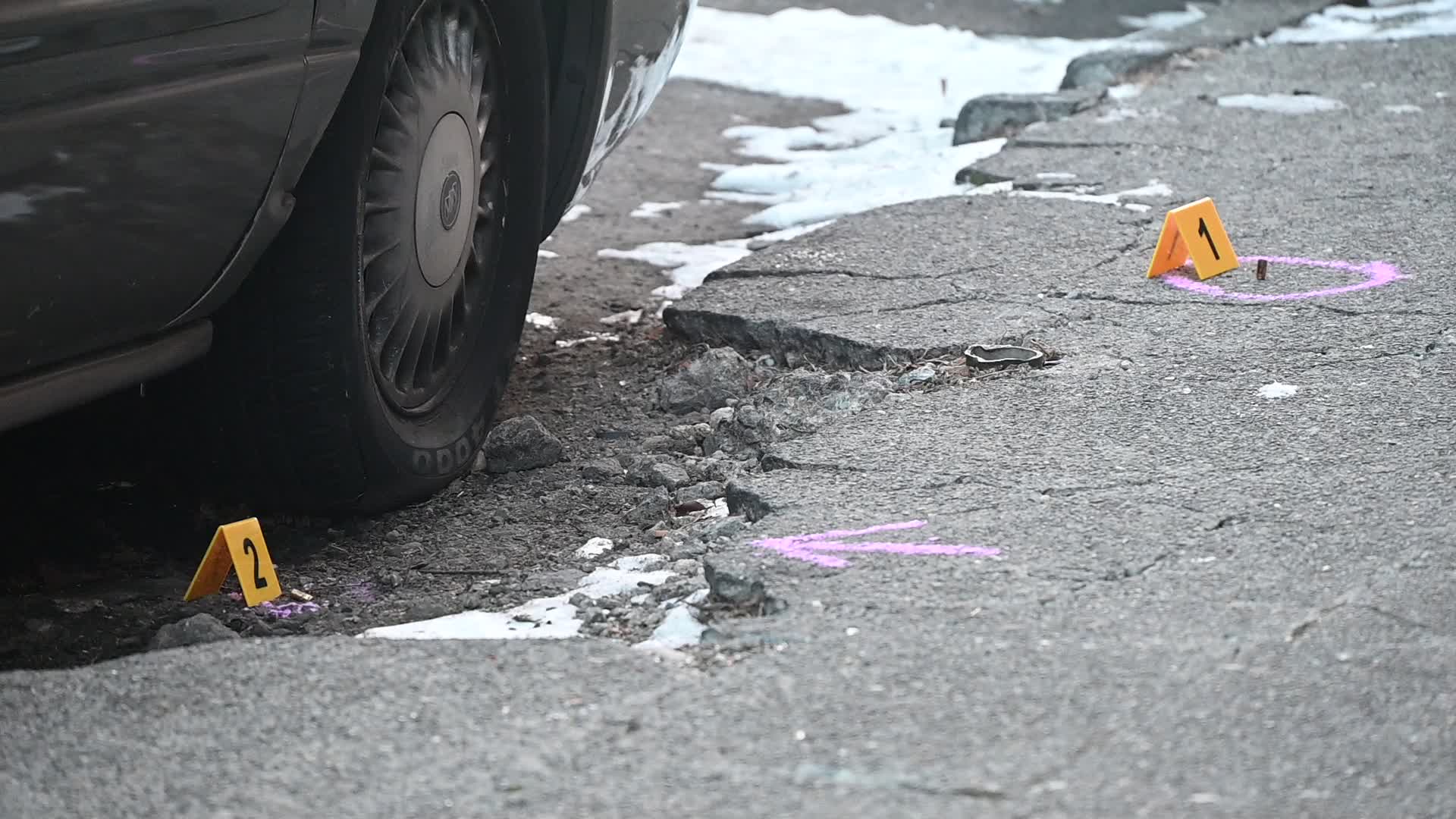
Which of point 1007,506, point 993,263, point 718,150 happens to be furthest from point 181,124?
point 718,150

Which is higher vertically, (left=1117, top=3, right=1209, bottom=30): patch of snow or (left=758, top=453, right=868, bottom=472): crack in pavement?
(left=758, top=453, right=868, bottom=472): crack in pavement

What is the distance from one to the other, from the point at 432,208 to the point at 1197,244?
186cm

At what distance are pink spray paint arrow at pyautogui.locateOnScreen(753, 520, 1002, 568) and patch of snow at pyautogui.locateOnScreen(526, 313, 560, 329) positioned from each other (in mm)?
1918

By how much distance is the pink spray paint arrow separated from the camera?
94.7 inches

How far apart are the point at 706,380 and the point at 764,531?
103cm

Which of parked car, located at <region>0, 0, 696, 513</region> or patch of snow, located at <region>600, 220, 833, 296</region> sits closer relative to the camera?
parked car, located at <region>0, 0, 696, 513</region>

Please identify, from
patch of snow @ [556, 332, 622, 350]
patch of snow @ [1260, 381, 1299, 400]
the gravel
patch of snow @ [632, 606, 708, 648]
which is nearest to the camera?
patch of snow @ [632, 606, 708, 648]

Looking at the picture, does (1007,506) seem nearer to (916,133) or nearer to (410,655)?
(410,655)

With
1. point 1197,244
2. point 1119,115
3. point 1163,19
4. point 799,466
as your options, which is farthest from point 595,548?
point 1163,19

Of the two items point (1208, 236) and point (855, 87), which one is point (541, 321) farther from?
point (855, 87)

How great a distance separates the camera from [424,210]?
293cm

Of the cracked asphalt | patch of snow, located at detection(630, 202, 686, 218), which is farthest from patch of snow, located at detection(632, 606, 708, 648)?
patch of snow, located at detection(630, 202, 686, 218)

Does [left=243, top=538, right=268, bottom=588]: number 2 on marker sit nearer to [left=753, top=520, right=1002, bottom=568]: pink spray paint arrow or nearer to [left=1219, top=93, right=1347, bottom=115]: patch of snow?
[left=753, top=520, right=1002, bottom=568]: pink spray paint arrow

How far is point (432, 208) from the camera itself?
2963 mm
